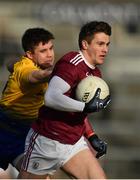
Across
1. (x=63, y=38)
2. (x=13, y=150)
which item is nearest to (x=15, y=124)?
(x=13, y=150)

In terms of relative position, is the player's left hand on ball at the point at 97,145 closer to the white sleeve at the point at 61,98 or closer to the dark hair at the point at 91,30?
the white sleeve at the point at 61,98

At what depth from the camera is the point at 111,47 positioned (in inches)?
460

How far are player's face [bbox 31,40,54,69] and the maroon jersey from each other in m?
0.54

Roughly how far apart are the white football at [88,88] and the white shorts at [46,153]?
0.34 meters

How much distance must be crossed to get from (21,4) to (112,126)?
8.18 ft

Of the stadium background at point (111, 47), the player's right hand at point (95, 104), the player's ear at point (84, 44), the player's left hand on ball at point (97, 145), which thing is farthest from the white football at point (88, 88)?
the stadium background at point (111, 47)

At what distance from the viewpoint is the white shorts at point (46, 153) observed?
18.6 ft

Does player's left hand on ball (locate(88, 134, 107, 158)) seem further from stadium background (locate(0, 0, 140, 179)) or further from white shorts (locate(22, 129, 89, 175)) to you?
stadium background (locate(0, 0, 140, 179))

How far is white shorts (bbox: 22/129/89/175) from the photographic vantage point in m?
5.66

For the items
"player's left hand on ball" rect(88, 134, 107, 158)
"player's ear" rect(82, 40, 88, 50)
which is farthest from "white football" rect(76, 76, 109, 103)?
"player's left hand on ball" rect(88, 134, 107, 158)

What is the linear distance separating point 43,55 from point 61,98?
835mm

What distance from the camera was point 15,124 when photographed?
643cm

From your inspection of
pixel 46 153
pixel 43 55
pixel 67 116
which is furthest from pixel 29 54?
pixel 46 153

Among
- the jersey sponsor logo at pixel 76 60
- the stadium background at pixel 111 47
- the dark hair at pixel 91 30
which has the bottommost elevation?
the stadium background at pixel 111 47
